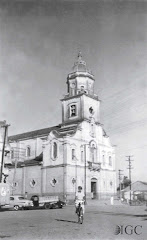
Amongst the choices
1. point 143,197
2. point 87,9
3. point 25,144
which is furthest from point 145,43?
point 143,197

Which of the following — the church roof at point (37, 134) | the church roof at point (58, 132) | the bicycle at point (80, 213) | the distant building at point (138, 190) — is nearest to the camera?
the bicycle at point (80, 213)

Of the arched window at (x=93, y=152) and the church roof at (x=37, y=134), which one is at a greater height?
the church roof at (x=37, y=134)

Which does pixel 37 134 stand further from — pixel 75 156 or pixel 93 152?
pixel 75 156

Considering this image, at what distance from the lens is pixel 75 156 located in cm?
4359

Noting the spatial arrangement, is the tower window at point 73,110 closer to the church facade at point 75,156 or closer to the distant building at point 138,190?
the church facade at point 75,156

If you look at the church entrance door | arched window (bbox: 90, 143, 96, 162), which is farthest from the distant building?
arched window (bbox: 90, 143, 96, 162)

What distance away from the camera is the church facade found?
140 feet

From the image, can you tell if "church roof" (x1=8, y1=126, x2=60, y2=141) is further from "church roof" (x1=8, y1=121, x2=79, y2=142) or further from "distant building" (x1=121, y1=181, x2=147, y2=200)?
"distant building" (x1=121, y1=181, x2=147, y2=200)

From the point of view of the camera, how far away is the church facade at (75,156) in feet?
140

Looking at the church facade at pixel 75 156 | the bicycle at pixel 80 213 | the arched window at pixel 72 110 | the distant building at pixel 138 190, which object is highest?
the arched window at pixel 72 110

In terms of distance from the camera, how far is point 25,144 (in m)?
54.2

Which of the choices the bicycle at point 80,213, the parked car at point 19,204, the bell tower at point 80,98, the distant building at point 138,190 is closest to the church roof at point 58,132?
the bell tower at point 80,98

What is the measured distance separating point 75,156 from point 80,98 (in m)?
9.15

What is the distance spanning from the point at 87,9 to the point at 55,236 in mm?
9757
